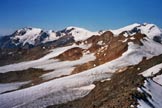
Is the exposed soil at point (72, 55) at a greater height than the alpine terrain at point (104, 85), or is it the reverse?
the exposed soil at point (72, 55)

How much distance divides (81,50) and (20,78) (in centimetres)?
3569

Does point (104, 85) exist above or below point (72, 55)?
below

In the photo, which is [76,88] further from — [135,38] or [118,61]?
[135,38]

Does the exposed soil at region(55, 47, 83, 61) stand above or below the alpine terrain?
above

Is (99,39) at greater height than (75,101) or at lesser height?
greater

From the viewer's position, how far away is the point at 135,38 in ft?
366

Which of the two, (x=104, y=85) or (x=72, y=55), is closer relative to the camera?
(x=104, y=85)

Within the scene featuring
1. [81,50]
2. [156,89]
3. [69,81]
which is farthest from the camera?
[81,50]

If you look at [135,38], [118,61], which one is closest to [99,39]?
[135,38]

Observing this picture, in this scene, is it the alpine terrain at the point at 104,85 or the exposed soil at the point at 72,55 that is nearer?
the alpine terrain at the point at 104,85

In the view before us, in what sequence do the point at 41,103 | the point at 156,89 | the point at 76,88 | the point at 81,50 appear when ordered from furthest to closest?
1. the point at 81,50
2. the point at 76,88
3. the point at 41,103
4. the point at 156,89

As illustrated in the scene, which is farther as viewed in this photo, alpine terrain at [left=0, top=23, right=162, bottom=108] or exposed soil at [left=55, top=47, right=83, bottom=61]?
exposed soil at [left=55, top=47, right=83, bottom=61]

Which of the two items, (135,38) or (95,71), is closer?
(95,71)

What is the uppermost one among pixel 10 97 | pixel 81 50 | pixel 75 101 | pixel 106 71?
pixel 81 50
